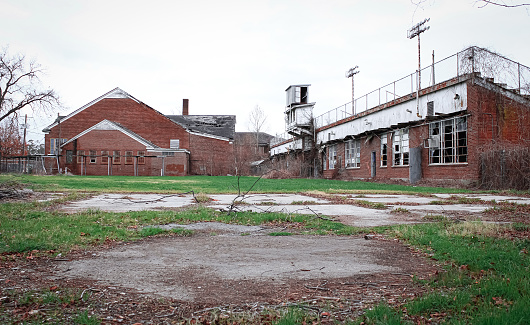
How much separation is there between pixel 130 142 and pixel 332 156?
22.7m

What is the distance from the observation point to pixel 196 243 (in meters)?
5.31

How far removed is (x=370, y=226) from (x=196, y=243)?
10.1ft

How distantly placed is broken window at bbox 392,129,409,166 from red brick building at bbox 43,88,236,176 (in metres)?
26.9

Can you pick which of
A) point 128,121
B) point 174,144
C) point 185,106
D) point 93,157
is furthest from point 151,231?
point 185,106

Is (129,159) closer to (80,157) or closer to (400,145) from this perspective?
(80,157)

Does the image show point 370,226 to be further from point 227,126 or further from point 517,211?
point 227,126

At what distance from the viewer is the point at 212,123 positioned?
6303 centimetres

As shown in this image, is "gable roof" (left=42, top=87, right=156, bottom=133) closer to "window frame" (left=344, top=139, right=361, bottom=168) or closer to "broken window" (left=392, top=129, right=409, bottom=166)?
"window frame" (left=344, top=139, right=361, bottom=168)

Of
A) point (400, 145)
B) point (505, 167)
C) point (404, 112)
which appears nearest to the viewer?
point (505, 167)

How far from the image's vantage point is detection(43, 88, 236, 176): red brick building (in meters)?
45.9

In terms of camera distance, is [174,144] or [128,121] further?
[174,144]

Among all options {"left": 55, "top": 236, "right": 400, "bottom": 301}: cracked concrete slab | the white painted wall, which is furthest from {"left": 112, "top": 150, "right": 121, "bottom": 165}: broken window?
{"left": 55, "top": 236, "right": 400, "bottom": 301}: cracked concrete slab

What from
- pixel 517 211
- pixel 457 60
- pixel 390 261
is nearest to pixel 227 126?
pixel 457 60

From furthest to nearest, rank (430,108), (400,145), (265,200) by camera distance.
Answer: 1. (400,145)
2. (430,108)
3. (265,200)
